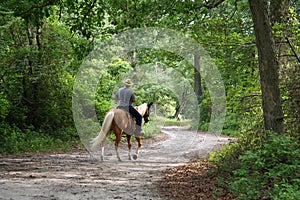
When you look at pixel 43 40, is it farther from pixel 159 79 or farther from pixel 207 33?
pixel 207 33

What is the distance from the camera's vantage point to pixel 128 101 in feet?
43.4

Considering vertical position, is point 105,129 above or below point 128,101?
below

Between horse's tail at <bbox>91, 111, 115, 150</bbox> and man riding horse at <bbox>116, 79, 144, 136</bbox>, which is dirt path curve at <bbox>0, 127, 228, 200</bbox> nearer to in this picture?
horse's tail at <bbox>91, 111, 115, 150</bbox>

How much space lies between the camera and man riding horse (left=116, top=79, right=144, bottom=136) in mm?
12875

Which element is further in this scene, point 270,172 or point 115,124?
point 115,124

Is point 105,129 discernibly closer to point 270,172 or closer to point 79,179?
point 79,179

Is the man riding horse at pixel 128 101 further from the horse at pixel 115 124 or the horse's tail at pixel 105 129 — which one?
the horse's tail at pixel 105 129

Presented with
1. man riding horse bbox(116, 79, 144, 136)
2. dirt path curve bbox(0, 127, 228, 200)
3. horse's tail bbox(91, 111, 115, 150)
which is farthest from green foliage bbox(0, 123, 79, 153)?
man riding horse bbox(116, 79, 144, 136)

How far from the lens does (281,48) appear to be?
29.4 feet

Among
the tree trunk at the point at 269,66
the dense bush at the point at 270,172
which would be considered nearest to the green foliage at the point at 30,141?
the dense bush at the point at 270,172

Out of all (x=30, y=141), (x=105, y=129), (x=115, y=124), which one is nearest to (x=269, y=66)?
(x=115, y=124)

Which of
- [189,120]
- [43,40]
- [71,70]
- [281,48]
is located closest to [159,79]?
[71,70]

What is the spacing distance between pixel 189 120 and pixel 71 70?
13483 mm

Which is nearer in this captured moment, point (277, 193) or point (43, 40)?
point (277, 193)
